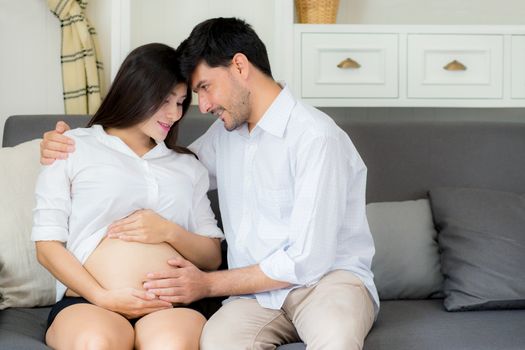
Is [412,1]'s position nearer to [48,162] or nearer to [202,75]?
[202,75]

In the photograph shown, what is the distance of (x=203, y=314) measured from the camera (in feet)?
6.63

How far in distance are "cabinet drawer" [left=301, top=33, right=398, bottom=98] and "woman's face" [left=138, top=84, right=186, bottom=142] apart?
3.05ft

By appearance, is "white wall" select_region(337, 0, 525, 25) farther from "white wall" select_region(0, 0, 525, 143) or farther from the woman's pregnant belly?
the woman's pregnant belly

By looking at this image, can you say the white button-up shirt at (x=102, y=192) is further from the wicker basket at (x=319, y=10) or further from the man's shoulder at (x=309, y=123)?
the wicker basket at (x=319, y=10)

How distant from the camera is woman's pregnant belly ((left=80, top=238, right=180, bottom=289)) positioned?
6.12 ft

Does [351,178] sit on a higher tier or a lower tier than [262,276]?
higher

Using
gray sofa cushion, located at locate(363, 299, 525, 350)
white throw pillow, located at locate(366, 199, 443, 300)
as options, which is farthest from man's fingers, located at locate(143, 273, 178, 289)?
white throw pillow, located at locate(366, 199, 443, 300)

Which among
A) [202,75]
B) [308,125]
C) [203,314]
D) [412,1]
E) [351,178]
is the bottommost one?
[203,314]

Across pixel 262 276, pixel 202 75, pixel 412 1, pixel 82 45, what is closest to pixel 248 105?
pixel 202 75

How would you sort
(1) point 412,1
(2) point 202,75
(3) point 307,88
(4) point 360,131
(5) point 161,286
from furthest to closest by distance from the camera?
(1) point 412,1, (3) point 307,88, (4) point 360,131, (2) point 202,75, (5) point 161,286

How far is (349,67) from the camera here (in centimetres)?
285

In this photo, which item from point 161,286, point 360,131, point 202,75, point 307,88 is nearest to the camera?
point 161,286

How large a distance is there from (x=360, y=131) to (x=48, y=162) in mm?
1052

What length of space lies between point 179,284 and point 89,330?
0.28 metres
